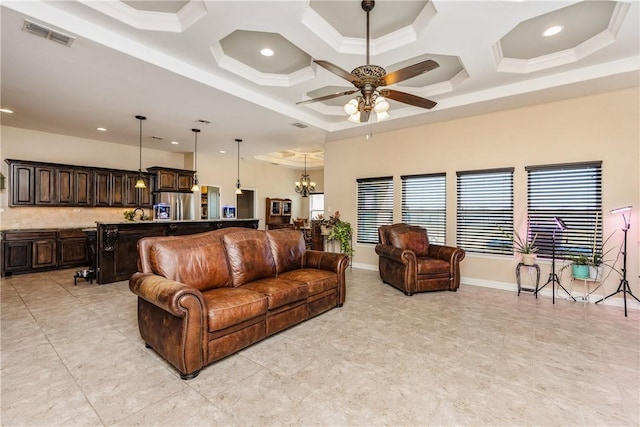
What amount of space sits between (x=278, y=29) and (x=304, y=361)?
3.26m

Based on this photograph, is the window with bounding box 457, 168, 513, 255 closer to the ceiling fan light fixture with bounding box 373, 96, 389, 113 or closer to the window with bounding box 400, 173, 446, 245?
the window with bounding box 400, 173, 446, 245

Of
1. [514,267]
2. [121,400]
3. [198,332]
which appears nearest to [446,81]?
[514,267]

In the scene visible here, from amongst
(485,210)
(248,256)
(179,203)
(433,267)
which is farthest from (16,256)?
(485,210)

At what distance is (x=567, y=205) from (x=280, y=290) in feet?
15.0

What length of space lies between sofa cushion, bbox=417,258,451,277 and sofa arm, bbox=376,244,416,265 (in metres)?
0.18

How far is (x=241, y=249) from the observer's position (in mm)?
3248

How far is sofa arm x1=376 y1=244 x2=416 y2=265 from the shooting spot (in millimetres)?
4371

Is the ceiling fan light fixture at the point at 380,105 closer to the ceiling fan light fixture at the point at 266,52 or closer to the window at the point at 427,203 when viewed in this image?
the ceiling fan light fixture at the point at 266,52

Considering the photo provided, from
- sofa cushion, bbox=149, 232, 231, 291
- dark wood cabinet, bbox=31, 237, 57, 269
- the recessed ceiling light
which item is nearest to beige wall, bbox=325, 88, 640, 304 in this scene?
the recessed ceiling light

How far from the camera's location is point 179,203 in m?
8.14

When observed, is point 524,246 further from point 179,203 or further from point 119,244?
point 179,203

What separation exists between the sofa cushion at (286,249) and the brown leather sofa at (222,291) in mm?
14

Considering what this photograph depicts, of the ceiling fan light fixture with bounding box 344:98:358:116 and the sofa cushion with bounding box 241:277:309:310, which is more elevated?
the ceiling fan light fixture with bounding box 344:98:358:116

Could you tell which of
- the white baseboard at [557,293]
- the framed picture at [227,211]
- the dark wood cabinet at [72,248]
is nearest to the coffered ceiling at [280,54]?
the dark wood cabinet at [72,248]
